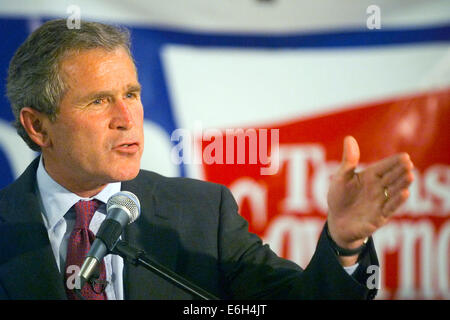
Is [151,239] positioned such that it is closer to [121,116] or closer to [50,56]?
[121,116]

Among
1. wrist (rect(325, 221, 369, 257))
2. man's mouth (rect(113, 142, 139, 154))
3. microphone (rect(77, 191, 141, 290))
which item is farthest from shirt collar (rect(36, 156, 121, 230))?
wrist (rect(325, 221, 369, 257))

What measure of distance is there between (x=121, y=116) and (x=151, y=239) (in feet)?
1.10

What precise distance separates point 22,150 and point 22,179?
59cm

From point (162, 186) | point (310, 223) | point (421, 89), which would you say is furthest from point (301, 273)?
point (421, 89)

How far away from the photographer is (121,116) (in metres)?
1.41

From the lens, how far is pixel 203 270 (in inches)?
59.9

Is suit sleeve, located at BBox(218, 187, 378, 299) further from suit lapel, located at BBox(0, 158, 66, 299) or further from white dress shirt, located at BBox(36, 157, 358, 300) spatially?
suit lapel, located at BBox(0, 158, 66, 299)

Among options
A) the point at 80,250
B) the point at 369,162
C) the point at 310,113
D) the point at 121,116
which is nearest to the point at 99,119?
the point at 121,116

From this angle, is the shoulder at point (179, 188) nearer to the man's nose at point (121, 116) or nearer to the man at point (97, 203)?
the man at point (97, 203)

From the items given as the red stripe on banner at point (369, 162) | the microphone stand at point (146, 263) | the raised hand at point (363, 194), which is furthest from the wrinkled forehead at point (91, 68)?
the red stripe on banner at point (369, 162)

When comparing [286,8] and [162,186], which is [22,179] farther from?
[286,8]

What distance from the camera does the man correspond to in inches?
54.9
